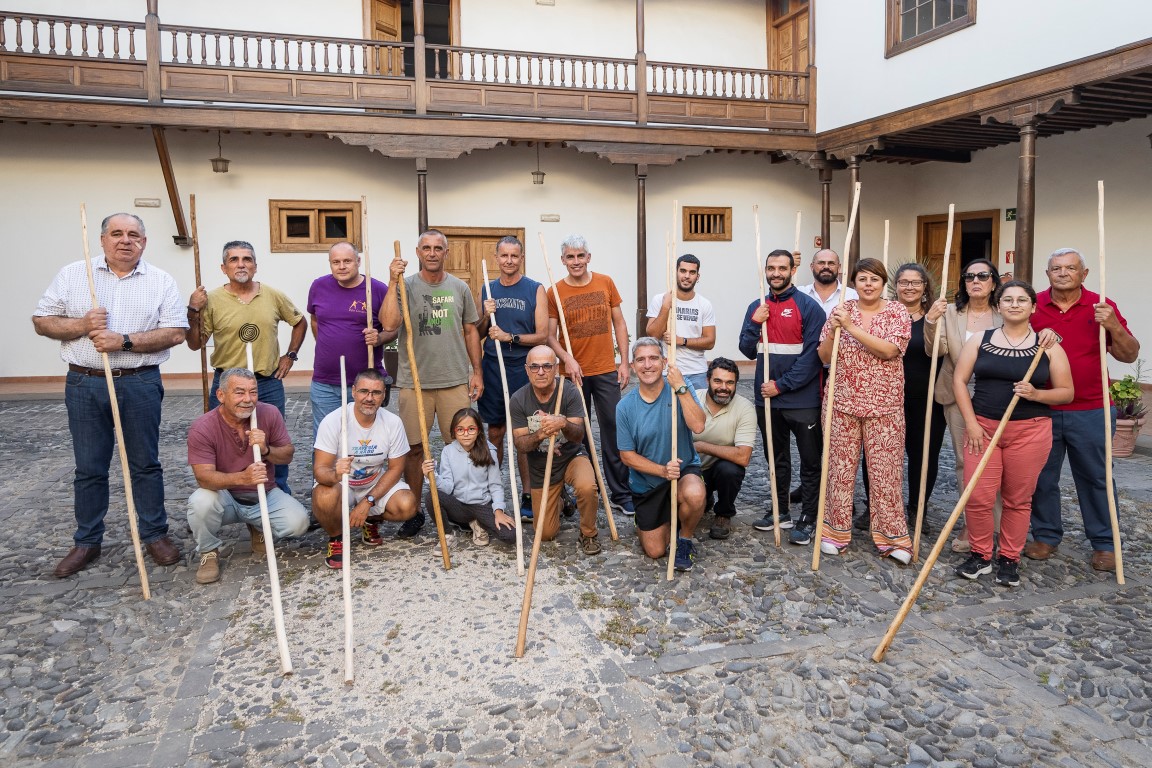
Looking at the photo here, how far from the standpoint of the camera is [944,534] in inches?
129

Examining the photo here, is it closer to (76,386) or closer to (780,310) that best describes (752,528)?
(780,310)

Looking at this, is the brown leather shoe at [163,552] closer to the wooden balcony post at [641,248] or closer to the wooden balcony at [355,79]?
the wooden balcony at [355,79]

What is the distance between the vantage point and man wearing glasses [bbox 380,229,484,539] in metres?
4.53

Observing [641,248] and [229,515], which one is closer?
[229,515]

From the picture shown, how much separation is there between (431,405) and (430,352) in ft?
1.04

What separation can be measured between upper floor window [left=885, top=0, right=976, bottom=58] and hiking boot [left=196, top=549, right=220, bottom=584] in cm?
990

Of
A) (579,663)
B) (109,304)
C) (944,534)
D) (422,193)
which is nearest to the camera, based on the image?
(579,663)

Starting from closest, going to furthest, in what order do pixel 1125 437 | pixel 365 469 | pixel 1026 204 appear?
1. pixel 365 469
2. pixel 1125 437
3. pixel 1026 204

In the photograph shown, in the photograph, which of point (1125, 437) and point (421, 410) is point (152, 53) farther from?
point (1125, 437)

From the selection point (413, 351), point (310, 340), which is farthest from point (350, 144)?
point (413, 351)

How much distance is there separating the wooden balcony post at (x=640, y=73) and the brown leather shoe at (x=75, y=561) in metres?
9.30

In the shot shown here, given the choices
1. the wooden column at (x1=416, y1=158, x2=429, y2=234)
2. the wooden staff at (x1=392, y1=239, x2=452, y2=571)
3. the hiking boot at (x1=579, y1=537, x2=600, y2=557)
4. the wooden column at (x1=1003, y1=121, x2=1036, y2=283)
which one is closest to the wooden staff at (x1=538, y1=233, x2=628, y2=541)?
the hiking boot at (x1=579, y1=537, x2=600, y2=557)

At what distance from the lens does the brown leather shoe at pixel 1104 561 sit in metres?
3.91

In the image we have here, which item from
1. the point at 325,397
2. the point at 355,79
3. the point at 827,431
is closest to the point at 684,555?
the point at 827,431
